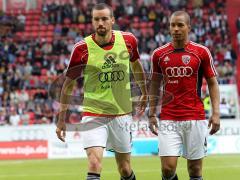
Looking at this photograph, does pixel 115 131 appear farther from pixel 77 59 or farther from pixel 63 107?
pixel 77 59

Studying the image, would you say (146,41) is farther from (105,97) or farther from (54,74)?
(105,97)

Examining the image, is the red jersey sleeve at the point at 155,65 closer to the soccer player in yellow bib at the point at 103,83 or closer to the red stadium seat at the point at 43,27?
the soccer player in yellow bib at the point at 103,83

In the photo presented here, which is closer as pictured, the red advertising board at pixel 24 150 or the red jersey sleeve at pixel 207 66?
the red jersey sleeve at pixel 207 66

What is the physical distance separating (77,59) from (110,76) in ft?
1.58

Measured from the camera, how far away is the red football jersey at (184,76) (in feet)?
28.4

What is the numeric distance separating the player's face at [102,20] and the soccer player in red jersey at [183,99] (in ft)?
2.38

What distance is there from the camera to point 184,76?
866 cm

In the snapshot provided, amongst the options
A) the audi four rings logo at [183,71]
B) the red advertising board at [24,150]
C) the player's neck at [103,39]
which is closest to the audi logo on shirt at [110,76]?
the player's neck at [103,39]

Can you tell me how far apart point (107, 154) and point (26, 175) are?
706cm

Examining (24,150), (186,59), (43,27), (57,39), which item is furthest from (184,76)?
(43,27)

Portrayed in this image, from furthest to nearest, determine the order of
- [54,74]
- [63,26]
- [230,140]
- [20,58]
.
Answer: [63,26], [20,58], [54,74], [230,140]

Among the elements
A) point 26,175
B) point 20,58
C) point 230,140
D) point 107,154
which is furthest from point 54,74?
point 26,175

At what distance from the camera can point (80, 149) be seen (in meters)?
22.3

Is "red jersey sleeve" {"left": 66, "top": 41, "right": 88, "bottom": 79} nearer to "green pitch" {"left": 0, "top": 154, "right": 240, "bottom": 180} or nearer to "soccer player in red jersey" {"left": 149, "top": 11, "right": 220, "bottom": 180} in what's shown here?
"soccer player in red jersey" {"left": 149, "top": 11, "right": 220, "bottom": 180}
